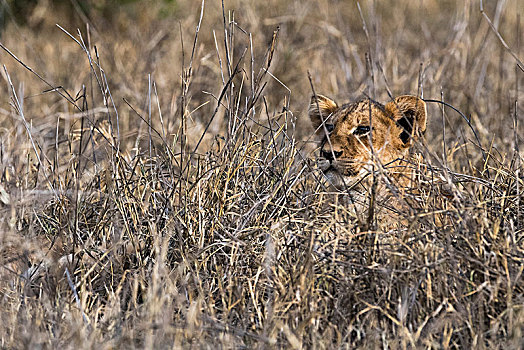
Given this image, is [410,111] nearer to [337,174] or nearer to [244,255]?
[337,174]

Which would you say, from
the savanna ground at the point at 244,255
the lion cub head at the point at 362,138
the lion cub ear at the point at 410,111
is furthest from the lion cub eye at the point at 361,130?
the savanna ground at the point at 244,255

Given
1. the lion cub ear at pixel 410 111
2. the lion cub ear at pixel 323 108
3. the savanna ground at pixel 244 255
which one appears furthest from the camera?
the lion cub ear at pixel 323 108

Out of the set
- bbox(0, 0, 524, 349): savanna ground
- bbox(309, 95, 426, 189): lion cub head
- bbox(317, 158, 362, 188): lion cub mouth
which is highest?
bbox(309, 95, 426, 189): lion cub head

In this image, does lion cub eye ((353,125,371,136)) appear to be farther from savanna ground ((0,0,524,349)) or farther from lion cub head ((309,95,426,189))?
savanna ground ((0,0,524,349))

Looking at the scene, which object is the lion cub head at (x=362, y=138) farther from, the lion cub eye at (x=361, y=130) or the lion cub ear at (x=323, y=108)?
the lion cub ear at (x=323, y=108)

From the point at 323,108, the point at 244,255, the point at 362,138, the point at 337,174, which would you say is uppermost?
the point at 323,108

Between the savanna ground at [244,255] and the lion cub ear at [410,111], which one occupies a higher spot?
the lion cub ear at [410,111]

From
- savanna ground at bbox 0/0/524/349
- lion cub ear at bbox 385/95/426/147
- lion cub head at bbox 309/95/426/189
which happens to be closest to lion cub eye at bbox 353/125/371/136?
lion cub head at bbox 309/95/426/189

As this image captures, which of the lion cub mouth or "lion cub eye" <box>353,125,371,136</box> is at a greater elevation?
"lion cub eye" <box>353,125,371,136</box>

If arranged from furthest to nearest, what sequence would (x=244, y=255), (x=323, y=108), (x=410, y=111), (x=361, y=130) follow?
(x=323, y=108)
(x=361, y=130)
(x=410, y=111)
(x=244, y=255)

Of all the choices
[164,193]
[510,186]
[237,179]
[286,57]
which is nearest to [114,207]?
[164,193]

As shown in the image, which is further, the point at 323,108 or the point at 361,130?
the point at 323,108

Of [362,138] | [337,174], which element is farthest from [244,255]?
[362,138]

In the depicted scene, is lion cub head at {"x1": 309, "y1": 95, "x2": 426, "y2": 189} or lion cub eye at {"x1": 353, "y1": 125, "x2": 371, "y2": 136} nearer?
lion cub head at {"x1": 309, "y1": 95, "x2": 426, "y2": 189}
